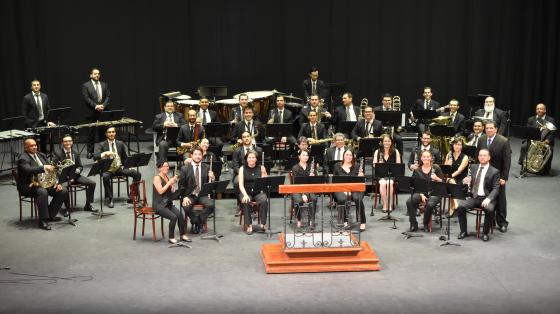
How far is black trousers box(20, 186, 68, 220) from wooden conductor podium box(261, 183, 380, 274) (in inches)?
141

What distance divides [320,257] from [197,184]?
95.4 inches

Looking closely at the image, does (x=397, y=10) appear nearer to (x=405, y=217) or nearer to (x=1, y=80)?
(x=405, y=217)

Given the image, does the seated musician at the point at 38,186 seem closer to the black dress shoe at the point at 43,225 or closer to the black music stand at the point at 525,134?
the black dress shoe at the point at 43,225

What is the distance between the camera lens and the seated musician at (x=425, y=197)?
11016 mm

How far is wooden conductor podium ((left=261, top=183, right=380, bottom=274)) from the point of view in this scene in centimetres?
950

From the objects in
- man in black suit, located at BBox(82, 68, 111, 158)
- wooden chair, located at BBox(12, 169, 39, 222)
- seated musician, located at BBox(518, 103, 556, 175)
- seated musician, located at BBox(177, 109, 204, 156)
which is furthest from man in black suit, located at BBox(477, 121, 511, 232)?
man in black suit, located at BBox(82, 68, 111, 158)

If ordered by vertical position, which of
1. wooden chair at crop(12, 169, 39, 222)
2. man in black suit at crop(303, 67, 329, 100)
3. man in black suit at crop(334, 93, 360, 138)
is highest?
man in black suit at crop(303, 67, 329, 100)

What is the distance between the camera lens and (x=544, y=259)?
32.4 ft

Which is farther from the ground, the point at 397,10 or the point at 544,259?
the point at 397,10

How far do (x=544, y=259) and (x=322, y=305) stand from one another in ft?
10.7

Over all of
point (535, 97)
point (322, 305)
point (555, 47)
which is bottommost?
point (322, 305)

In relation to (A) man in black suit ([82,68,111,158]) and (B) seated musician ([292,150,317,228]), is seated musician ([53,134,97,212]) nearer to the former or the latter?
(B) seated musician ([292,150,317,228])

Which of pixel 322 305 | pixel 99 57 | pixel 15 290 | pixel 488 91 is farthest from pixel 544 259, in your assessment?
pixel 99 57

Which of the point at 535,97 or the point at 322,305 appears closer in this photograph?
the point at 322,305
